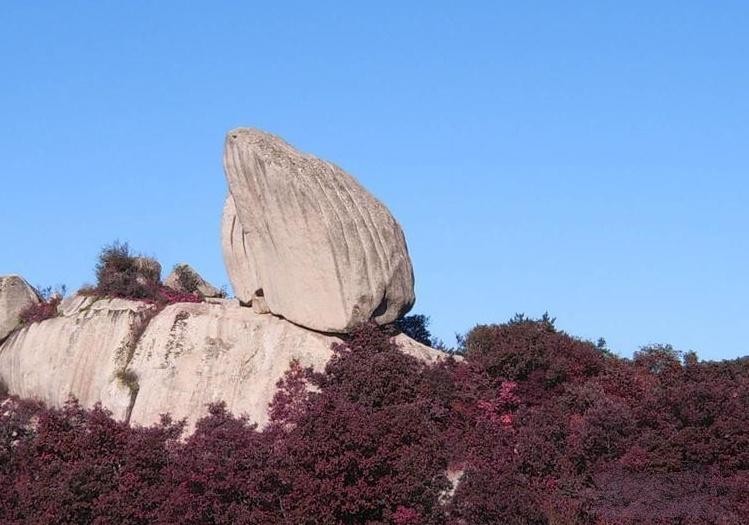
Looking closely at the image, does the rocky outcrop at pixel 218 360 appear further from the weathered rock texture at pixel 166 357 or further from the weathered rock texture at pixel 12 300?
the weathered rock texture at pixel 12 300

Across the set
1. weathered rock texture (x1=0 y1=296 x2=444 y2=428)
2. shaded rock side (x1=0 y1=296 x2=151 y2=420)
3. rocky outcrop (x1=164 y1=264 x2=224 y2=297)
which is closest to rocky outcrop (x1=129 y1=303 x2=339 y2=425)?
weathered rock texture (x1=0 y1=296 x2=444 y2=428)

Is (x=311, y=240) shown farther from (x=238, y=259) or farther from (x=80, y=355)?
(x=80, y=355)

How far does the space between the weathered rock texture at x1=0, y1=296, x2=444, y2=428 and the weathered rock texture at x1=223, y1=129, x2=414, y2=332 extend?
96cm

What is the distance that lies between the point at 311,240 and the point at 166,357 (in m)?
5.34

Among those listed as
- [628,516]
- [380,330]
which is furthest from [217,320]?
[628,516]

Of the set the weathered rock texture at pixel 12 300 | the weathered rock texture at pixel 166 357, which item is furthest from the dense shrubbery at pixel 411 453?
the weathered rock texture at pixel 12 300

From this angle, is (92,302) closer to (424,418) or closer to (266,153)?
(266,153)

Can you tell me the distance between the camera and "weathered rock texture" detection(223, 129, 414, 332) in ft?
107

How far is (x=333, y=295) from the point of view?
32.9m

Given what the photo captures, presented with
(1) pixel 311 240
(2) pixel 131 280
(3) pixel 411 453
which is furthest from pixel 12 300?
(3) pixel 411 453

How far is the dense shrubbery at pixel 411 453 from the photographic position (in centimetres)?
2836

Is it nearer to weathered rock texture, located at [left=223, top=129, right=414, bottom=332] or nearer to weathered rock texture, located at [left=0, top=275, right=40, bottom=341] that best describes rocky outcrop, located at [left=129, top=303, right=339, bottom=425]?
weathered rock texture, located at [left=223, top=129, right=414, bottom=332]

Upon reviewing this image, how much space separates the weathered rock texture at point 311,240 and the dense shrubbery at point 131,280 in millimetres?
4090

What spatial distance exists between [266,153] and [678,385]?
41.6 feet
